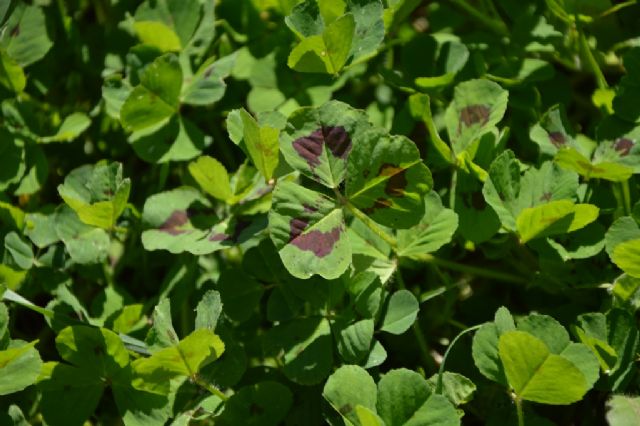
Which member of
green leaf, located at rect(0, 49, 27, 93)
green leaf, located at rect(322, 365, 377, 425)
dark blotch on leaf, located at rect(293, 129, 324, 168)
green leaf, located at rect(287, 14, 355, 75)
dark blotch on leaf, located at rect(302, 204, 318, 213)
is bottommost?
green leaf, located at rect(322, 365, 377, 425)

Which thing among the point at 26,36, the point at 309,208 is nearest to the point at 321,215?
the point at 309,208

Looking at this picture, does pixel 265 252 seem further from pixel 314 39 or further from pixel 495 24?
pixel 495 24

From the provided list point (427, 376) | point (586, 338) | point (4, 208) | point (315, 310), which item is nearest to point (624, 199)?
point (586, 338)

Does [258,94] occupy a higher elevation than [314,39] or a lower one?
lower

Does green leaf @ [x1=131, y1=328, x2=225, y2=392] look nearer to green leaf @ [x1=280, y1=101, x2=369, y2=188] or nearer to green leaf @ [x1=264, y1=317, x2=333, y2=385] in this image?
green leaf @ [x1=264, y1=317, x2=333, y2=385]

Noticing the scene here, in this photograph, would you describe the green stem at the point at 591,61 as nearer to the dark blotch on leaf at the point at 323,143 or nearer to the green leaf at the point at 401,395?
the dark blotch on leaf at the point at 323,143

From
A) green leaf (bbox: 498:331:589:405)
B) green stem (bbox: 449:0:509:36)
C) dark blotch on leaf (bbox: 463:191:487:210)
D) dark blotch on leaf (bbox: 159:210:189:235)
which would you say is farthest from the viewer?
green stem (bbox: 449:0:509:36)

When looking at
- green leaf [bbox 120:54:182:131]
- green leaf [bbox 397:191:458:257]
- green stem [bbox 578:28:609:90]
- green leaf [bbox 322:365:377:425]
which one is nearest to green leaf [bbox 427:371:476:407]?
green leaf [bbox 322:365:377:425]
